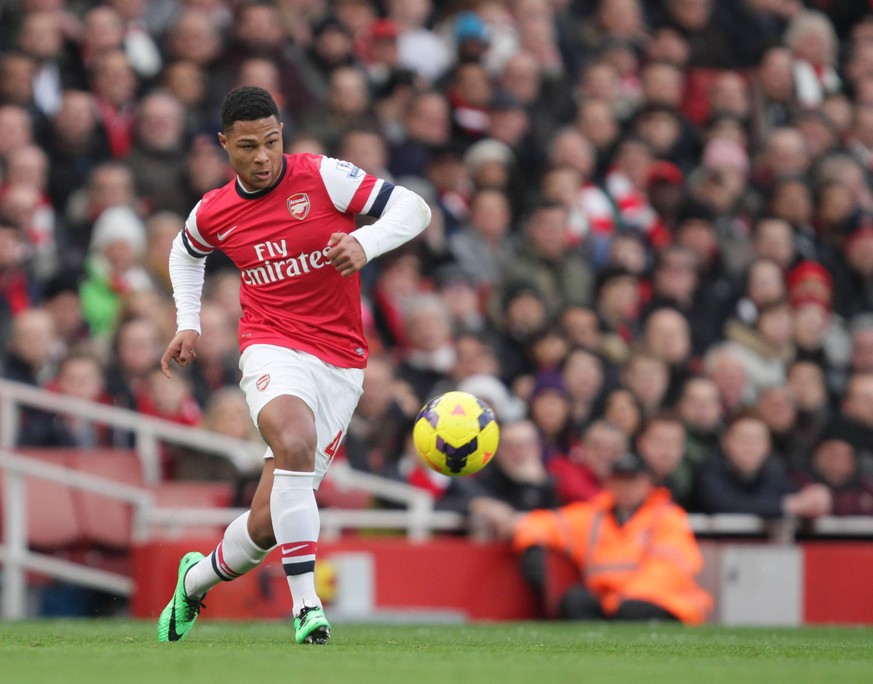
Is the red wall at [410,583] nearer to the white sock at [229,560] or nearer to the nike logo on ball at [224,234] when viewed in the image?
the white sock at [229,560]

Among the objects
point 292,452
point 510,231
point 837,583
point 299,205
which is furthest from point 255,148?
point 510,231

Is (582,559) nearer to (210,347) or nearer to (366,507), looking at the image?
(366,507)

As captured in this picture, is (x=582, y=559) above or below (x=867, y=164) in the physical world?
below

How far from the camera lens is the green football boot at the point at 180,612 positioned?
26.9 ft

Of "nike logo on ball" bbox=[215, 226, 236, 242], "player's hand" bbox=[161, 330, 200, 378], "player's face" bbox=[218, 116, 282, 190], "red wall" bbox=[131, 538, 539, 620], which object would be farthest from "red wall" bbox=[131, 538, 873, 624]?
"player's face" bbox=[218, 116, 282, 190]

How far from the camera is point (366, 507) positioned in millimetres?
12688

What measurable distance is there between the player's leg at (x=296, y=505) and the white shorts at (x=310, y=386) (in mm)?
139

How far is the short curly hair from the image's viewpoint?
7.84 metres

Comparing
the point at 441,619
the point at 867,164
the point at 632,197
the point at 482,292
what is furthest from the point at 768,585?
the point at 867,164

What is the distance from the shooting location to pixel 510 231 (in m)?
15.5

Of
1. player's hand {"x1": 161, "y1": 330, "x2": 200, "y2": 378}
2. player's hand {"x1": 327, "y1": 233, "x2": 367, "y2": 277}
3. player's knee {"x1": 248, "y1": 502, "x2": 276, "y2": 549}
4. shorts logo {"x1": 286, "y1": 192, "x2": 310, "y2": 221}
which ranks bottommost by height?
player's knee {"x1": 248, "y1": 502, "x2": 276, "y2": 549}

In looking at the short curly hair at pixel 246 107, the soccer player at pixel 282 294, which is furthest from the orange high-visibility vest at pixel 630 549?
the short curly hair at pixel 246 107

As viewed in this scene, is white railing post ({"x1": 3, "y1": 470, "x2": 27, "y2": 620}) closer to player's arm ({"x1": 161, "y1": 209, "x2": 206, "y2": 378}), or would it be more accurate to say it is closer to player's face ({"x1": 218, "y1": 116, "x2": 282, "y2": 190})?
player's arm ({"x1": 161, "y1": 209, "x2": 206, "y2": 378})

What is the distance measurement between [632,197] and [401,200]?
835cm
